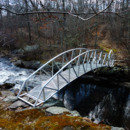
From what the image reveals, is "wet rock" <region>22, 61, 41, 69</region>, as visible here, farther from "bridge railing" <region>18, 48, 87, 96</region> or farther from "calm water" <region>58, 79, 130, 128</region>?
"calm water" <region>58, 79, 130, 128</region>

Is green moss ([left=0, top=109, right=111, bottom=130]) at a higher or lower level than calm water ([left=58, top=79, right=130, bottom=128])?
higher

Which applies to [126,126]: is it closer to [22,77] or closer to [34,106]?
[34,106]

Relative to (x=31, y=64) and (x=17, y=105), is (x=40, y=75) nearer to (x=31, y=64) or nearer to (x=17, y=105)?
(x=17, y=105)

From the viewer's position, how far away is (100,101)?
24.9ft

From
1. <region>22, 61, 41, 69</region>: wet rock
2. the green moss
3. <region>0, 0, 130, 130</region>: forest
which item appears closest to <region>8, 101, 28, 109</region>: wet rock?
<region>0, 0, 130, 130</region>: forest

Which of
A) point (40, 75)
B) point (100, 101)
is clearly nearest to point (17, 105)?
point (40, 75)

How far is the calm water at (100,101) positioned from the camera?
19.8ft

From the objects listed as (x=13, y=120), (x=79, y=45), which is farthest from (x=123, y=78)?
(x=13, y=120)

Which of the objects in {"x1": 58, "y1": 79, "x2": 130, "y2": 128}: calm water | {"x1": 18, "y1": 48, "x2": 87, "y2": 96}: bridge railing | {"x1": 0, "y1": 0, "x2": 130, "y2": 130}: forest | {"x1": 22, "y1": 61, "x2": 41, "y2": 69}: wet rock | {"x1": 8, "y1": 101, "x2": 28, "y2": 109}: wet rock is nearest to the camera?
{"x1": 0, "y1": 0, "x2": 130, "y2": 130}: forest

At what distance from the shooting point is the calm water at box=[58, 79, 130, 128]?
19.8 feet

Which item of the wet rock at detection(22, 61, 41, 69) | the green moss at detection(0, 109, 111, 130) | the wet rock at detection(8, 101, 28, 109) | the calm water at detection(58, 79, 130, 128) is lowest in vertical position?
the calm water at detection(58, 79, 130, 128)

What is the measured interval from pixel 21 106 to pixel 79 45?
12237 mm

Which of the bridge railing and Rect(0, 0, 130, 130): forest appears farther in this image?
the bridge railing

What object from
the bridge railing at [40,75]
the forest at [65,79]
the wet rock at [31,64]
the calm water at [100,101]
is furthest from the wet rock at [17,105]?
the wet rock at [31,64]
